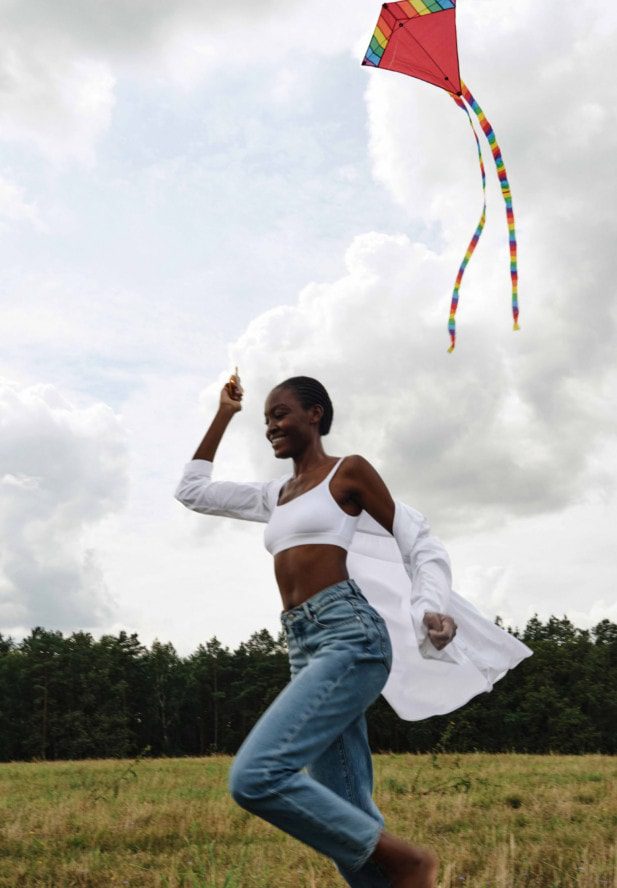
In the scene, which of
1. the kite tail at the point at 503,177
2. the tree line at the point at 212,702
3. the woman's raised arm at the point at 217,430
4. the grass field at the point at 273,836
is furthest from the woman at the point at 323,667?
the tree line at the point at 212,702

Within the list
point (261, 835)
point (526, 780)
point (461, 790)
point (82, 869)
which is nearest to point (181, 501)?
point (82, 869)

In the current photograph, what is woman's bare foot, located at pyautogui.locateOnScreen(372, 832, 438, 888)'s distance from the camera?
3.50 m

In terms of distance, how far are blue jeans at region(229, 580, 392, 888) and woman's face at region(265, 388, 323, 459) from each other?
71 centimetres

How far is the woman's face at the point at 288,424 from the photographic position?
4113 millimetres

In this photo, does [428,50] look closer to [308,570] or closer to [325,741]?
[308,570]

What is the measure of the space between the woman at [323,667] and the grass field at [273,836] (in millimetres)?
944

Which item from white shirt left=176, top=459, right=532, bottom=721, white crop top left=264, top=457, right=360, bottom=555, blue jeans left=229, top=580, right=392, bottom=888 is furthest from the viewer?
white shirt left=176, top=459, right=532, bottom=721

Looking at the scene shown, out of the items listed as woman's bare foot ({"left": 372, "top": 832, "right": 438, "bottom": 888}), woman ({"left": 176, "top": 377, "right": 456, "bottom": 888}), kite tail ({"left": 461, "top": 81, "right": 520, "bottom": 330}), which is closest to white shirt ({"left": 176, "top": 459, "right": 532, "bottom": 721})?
A: woman ({"left": 176, "top": 377, "right": 456, "bottom": 888})

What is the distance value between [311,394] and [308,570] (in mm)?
844

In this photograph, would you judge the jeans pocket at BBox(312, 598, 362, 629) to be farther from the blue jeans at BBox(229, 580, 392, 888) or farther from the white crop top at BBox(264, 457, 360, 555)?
the white crop top at BBox(264, 457, 360, 555)

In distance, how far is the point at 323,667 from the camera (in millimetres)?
3451

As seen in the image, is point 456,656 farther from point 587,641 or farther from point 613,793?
point 587,641

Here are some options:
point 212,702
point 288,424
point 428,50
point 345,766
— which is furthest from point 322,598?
point 212,702

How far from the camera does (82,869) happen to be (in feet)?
17.7
